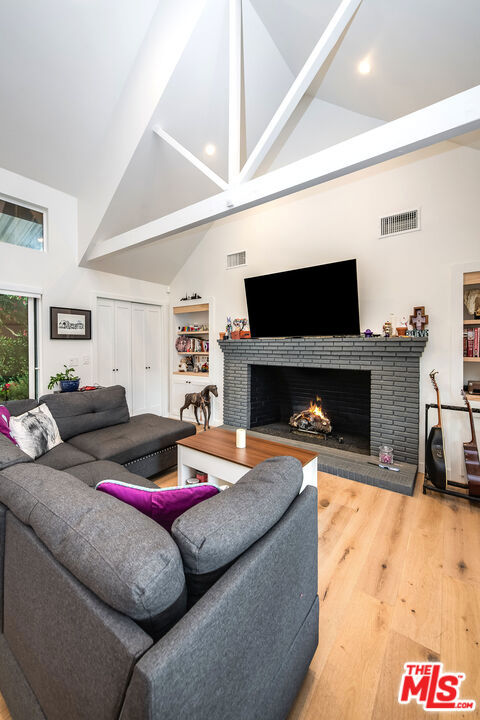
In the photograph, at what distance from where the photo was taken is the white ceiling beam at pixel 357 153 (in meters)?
1.58

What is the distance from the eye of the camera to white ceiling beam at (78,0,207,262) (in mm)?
2596

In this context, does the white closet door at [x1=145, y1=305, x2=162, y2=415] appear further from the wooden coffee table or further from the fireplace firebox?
the wooden coffee table

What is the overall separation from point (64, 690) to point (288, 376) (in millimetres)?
3908

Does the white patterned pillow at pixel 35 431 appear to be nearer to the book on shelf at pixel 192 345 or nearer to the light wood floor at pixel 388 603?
the light wood floor at pixel 388 603

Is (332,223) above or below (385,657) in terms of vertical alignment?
above

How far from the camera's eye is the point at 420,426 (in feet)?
10.2

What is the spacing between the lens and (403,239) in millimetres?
3184

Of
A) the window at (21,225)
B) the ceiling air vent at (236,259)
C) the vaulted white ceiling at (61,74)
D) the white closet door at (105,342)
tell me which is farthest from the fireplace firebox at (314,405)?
the vaulted white ceiling at (61,74)

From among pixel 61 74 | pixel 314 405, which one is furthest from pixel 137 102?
pixel 314 405

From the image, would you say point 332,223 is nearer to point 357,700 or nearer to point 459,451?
point 459,451

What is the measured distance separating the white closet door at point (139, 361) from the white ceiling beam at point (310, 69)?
331cm

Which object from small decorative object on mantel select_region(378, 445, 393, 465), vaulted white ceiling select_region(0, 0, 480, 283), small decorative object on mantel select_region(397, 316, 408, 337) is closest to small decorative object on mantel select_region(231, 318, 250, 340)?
vaulted white ceiling select_region(0, 0, 480, 283)

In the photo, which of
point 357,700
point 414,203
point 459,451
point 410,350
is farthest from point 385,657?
point 414,203

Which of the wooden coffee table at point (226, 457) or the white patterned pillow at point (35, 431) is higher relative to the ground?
the white patterned pillow at point (35, 431)
